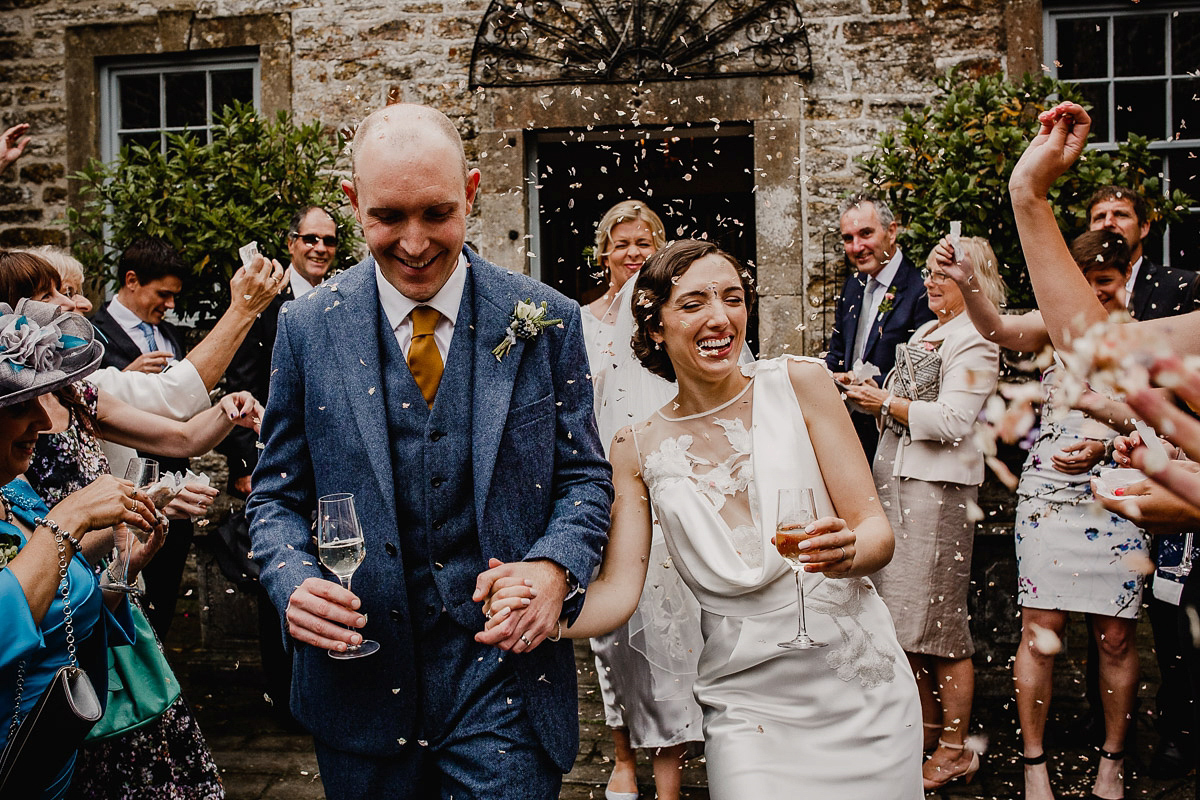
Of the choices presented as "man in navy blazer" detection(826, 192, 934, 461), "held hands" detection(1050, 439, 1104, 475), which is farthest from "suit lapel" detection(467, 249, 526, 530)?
"man in navy blazer" detection(826, 192, 934, 461)

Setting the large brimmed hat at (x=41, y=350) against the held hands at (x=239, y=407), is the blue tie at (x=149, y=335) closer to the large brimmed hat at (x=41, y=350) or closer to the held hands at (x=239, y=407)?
the held hands at (x=239, y=407)

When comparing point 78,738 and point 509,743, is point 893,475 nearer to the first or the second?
point 509,743

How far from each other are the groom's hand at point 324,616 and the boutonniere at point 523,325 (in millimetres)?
613

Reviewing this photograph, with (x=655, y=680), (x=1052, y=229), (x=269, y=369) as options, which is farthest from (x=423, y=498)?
(x=269, y=369)

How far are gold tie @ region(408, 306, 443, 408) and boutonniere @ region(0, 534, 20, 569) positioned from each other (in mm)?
920

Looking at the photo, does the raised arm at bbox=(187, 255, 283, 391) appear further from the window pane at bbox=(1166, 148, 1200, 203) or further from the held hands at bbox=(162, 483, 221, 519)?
the window pane at bbox=(1166, 148, 1200, 203)

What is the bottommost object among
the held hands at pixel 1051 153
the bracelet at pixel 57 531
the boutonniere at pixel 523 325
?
the bracelet at pixel 57 531

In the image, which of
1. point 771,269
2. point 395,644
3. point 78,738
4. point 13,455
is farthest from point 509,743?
point 771,269

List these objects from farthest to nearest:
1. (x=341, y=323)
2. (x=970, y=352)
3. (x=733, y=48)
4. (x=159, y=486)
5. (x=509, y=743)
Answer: (x=733, y=48), (x=970, y=352), (x=159, y=486), (x=341, y=323), (x=509, y=743)

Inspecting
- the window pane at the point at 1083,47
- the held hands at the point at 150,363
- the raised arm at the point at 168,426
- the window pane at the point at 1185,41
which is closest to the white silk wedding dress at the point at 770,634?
the raised arm at the point at 168,426

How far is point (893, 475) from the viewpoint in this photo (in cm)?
464

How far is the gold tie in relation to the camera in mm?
2234

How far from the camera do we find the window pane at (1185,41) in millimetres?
7305

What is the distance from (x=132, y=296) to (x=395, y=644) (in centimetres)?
409
